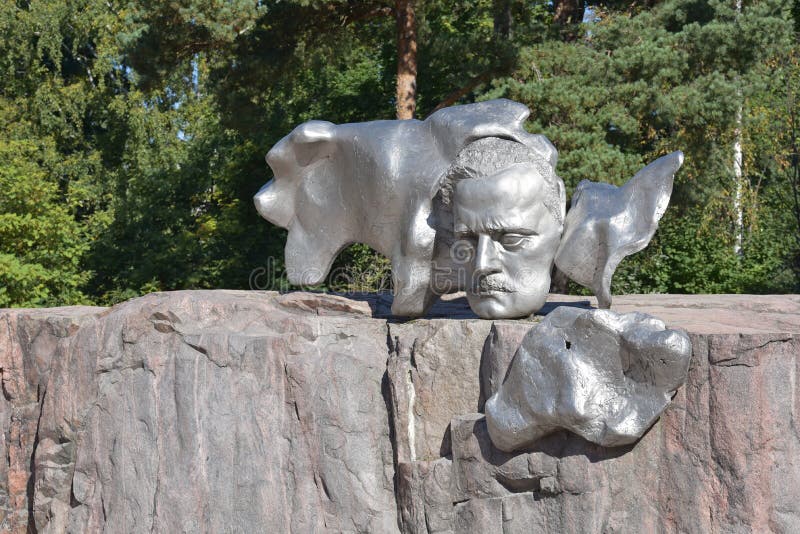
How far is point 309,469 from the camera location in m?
4.32

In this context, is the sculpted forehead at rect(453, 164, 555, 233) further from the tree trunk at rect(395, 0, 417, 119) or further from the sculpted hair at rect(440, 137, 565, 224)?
the tree trunk at rect(395, 0, 417, 119)

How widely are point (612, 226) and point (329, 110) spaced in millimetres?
9629

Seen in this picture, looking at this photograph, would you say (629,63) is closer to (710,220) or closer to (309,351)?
(710,220)

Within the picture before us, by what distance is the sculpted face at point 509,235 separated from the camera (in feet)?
13.3

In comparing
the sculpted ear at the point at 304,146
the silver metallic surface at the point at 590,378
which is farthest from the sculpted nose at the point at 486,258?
the sculpted ear at the point at 304,146

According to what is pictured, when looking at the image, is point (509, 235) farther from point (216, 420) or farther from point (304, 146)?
point (216, 420)

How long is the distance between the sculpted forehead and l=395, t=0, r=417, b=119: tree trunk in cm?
539

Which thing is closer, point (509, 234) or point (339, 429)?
point (509, 234)

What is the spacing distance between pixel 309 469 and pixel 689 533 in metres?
1.78

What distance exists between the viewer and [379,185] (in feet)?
14.8

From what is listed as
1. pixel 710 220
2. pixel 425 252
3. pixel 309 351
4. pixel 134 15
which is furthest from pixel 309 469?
pixel 710 220

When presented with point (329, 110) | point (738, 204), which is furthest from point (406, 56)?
point (738, 204)

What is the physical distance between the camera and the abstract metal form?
404cm

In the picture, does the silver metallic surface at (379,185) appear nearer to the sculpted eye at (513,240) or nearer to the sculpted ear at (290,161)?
the sculpted ear at (290,161)
